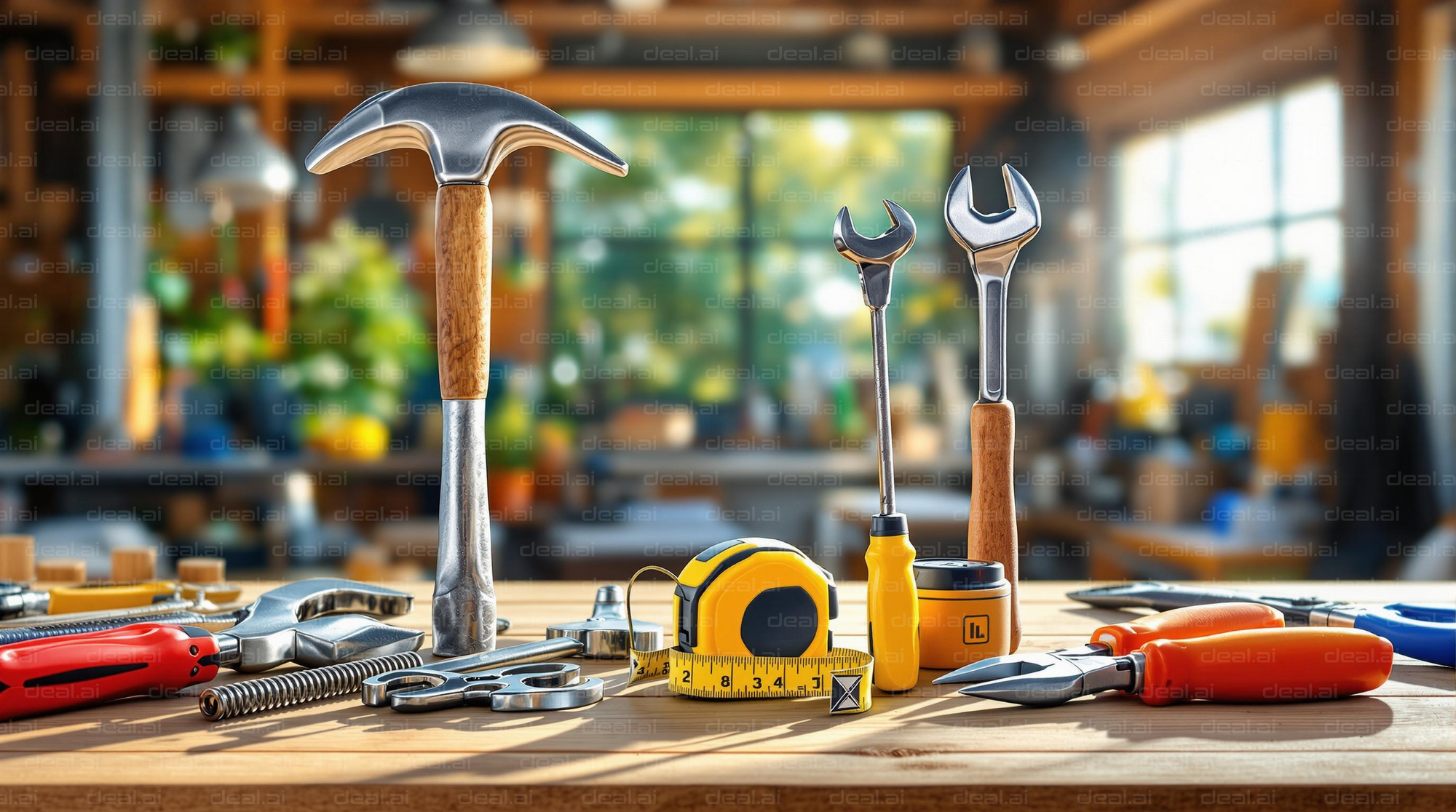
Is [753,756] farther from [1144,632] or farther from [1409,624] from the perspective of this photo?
[1409,624]

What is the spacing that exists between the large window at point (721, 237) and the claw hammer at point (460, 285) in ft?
14.2

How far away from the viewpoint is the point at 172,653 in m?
0.68

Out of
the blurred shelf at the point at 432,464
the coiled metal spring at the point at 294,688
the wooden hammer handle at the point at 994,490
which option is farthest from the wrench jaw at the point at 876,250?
the blurred shelf at the point at 432,464

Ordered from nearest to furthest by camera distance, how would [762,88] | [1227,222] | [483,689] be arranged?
[483,689] → [1227,222] → [762,88]

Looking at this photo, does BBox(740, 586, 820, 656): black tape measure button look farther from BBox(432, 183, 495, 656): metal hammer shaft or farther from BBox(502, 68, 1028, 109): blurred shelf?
BBox(502, 68, 1028, 109): blurred shelf

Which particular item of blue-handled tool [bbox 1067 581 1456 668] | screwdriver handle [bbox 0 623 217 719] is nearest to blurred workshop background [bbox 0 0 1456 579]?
blue-handled tool [bbox 1067 581 1456 668]

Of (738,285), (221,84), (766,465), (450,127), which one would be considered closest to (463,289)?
(450,127)

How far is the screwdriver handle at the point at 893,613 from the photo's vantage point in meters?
0.70

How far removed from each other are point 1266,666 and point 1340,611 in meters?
0.21

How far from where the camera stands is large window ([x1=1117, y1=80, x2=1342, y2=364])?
3.47 meters

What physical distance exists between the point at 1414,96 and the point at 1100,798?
10.7 ft

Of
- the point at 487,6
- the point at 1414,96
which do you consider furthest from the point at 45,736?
the point at 1414,96

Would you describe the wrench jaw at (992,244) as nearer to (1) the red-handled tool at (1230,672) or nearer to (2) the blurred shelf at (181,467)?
(1) the red-handled tool at (1230,672)

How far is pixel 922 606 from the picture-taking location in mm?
745
